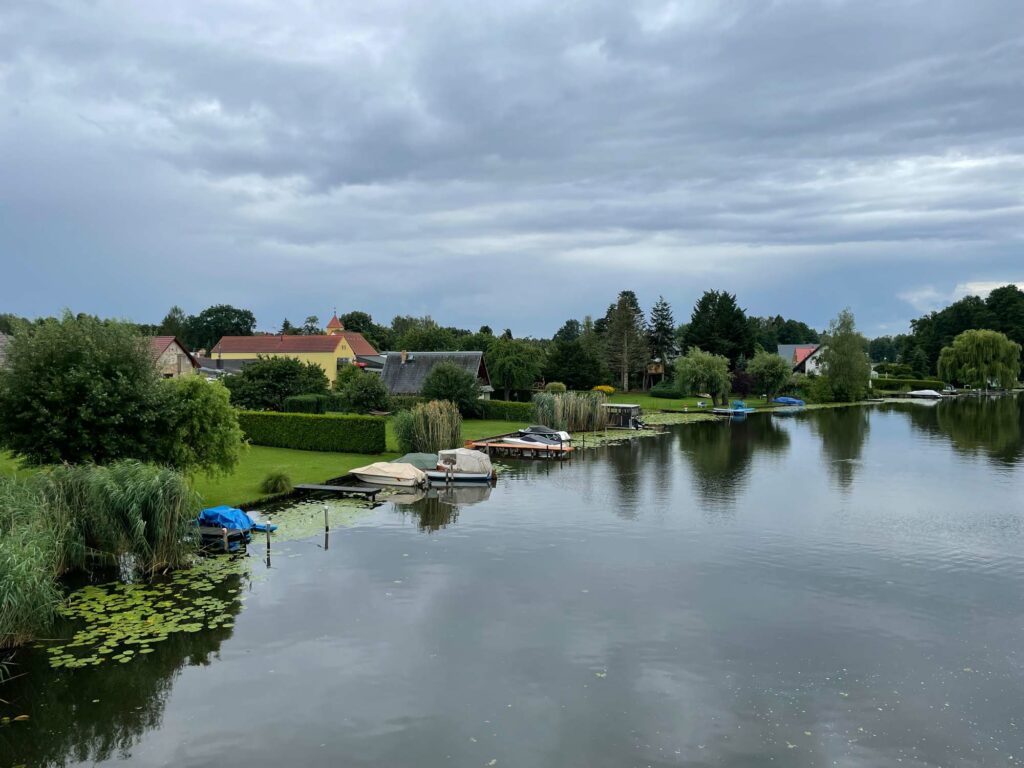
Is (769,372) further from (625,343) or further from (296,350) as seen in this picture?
(296,350)

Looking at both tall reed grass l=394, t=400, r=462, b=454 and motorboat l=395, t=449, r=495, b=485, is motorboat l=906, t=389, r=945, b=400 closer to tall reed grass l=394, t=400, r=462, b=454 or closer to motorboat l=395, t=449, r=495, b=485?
tall reed grass l=394, t=400, r=462, b=454

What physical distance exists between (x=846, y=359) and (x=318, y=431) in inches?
3087

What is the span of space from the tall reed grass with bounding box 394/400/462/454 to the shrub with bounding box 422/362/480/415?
18187 mm

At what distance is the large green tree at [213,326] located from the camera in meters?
163

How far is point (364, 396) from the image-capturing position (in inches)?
2227

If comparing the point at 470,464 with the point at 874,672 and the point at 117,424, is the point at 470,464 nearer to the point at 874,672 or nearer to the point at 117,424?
the point at 117,424

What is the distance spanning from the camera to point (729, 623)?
17.9 metres

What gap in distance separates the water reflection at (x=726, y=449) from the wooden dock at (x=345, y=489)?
14502mm

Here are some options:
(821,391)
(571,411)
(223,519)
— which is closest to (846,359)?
(821,391)

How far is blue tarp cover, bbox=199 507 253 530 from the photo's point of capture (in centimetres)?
2405

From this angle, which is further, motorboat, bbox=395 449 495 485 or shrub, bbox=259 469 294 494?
motorboat, bbox=395 449 495 485

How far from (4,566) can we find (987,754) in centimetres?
1842

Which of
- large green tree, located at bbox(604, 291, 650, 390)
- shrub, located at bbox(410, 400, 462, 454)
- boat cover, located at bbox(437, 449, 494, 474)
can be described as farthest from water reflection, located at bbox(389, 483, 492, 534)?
large green tree, located at bbox(604, 291, 650, 390)

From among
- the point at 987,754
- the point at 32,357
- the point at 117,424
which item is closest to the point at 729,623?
the point at 987,754
